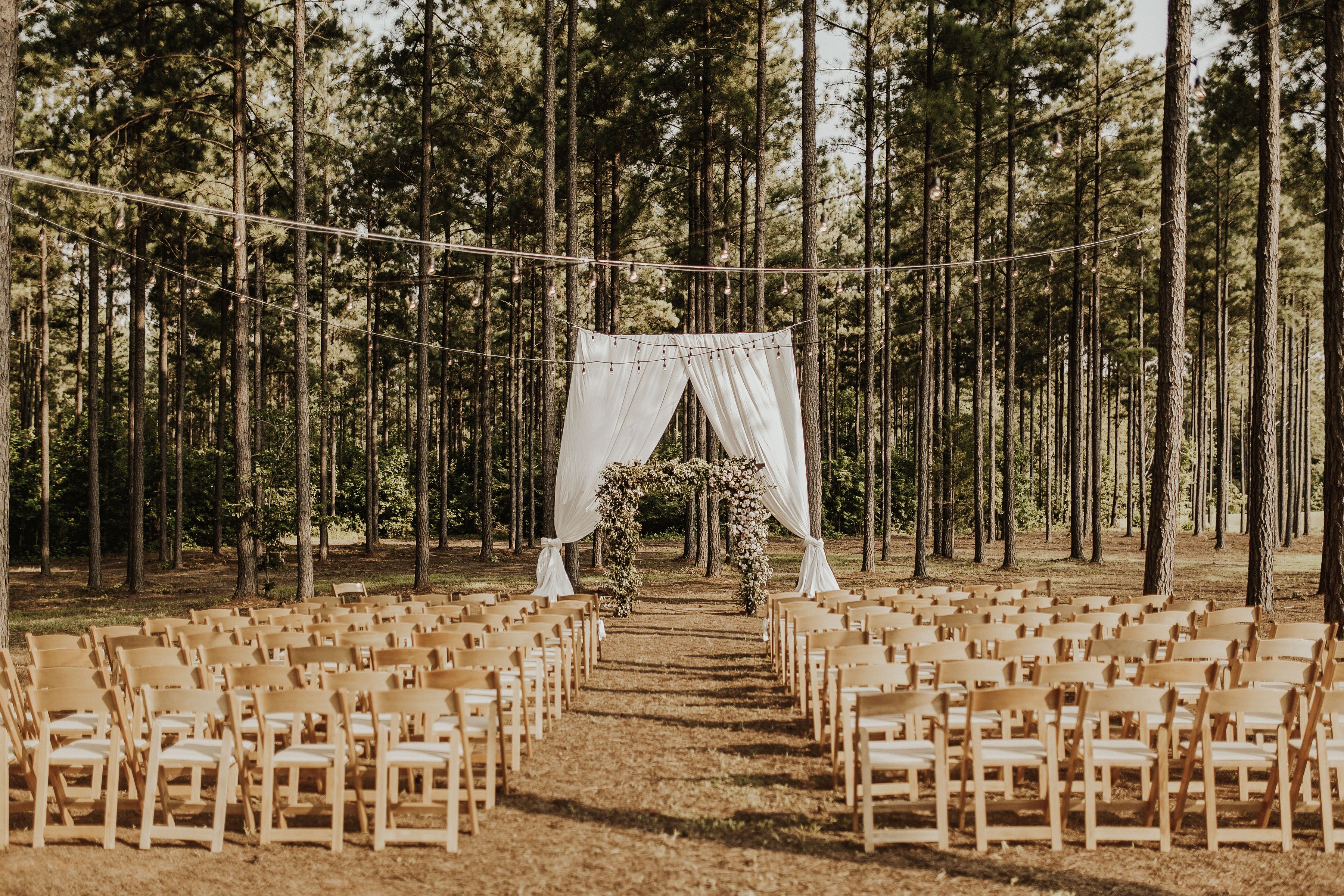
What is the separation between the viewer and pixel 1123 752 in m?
5.30

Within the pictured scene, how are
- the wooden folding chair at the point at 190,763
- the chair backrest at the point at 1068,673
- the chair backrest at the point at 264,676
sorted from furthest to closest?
the chair backrest at the point at 264,676 → the chair backrest at the point at 1068,673 → the wooden folding chair at the point at 190,763

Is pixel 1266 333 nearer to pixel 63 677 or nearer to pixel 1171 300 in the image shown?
pixel 1171 300

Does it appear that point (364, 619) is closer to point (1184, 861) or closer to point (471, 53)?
point (1184, 861)

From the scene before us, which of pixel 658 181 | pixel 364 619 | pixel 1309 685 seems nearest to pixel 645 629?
pixel 364 619

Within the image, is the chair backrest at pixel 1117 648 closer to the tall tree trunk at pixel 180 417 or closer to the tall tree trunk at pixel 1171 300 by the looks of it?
the tall tree trunk at pixel 1171 300

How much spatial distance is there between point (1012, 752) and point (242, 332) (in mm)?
14589

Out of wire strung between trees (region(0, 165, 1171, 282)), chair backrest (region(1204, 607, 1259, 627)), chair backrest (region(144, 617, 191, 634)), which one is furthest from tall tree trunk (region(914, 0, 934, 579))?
chair backrest (region(144, 617, 191, 634))

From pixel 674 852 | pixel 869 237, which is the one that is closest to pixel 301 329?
pixel 869 237

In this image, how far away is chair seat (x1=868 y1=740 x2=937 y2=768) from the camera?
17.0 ft

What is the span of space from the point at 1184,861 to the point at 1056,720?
2.77 feet

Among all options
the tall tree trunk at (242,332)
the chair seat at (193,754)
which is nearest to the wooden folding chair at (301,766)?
the chair seat at (193,754)

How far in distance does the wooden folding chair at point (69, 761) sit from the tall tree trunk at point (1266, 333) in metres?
13.1

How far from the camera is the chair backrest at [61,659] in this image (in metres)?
6.29

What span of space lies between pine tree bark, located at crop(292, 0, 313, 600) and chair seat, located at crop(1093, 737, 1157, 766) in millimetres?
12890
